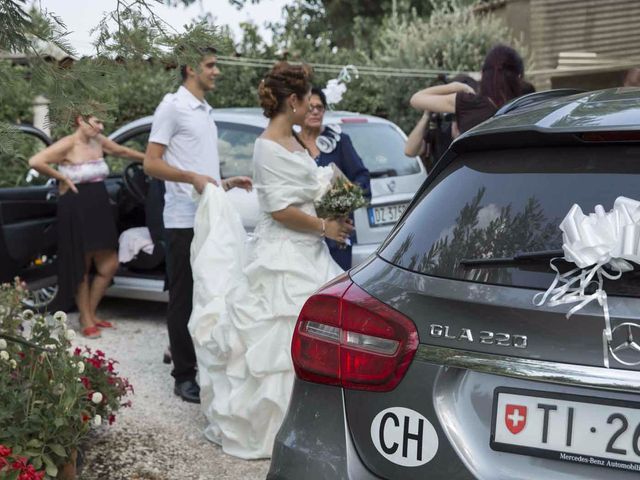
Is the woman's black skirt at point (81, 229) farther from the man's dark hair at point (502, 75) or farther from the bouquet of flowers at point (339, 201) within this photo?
the man's dark hair at point (502, 75)

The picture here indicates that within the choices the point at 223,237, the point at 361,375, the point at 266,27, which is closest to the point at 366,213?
the point at 223,237

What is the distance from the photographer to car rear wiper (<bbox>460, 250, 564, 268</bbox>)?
2.24 meters

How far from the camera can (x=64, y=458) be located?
4.01 m

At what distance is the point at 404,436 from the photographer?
2.30 m

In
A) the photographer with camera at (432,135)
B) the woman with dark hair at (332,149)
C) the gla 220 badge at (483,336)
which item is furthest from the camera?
the photographer with camera at (432,135)

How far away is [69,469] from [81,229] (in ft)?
11.3

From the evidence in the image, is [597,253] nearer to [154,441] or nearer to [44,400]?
[44,400]

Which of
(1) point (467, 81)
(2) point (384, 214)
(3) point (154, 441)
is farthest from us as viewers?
(2) point (384, 214)

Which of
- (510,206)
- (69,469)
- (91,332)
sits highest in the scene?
(510,206)

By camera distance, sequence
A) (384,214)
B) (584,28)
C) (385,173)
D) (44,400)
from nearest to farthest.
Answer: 1. (44,400)
2. (384,214)
3. (385,173)
4. (584,28)

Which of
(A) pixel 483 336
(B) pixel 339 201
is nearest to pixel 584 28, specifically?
(B) pixel 339 201

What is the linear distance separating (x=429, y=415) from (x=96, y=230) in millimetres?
5475

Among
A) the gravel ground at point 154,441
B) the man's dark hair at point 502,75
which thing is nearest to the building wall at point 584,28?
the man's dark hair at point 502,75

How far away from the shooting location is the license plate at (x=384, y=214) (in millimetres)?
6516
